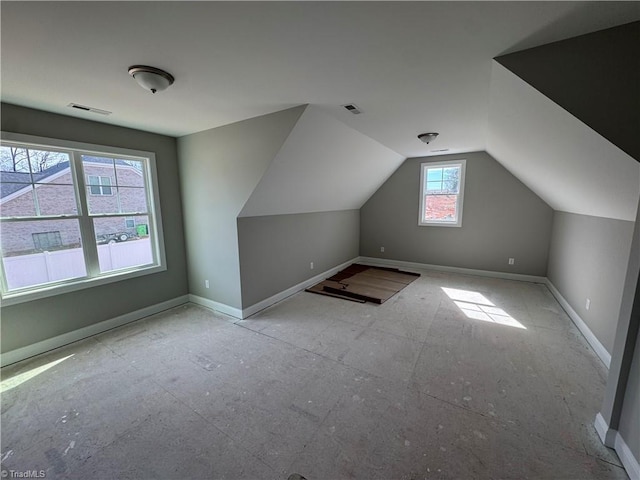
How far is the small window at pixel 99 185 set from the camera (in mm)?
2906

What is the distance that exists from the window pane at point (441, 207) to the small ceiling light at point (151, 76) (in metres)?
4.88

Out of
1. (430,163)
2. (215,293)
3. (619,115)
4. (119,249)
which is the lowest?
(215,293)

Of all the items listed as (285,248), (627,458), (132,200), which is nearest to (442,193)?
(285,248)

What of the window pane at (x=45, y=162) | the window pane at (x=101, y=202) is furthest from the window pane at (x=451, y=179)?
the window pane at (x=45, y=162)

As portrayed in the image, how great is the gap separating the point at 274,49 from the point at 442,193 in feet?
15.1

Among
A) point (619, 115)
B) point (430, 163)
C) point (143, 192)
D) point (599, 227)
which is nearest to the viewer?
point (619, 115)

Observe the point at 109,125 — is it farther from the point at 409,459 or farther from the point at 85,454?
the point at 409,459

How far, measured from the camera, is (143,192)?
336 cm

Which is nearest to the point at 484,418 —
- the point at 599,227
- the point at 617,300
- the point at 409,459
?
the point at 409,459

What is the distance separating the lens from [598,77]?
1354 millimetres

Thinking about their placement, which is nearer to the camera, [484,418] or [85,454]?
[85,454]

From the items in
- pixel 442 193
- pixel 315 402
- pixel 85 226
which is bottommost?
pixel 315 402

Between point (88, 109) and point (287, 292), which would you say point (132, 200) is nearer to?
point (88, 109)

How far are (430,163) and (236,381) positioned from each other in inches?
199
